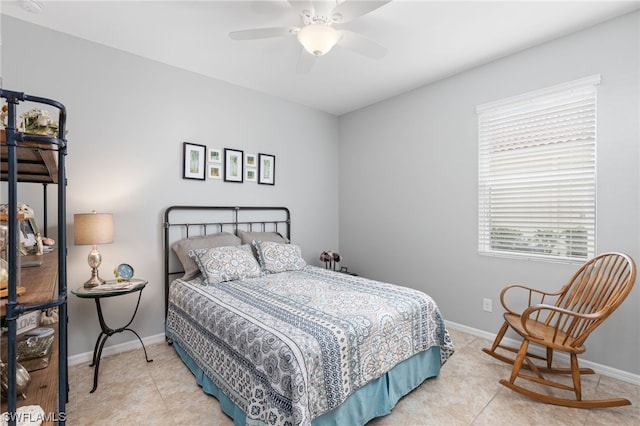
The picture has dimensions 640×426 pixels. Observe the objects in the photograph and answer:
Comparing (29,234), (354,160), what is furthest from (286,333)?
(354,160)

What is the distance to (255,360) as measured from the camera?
1.68 m

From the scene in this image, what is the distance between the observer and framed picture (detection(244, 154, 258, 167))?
3642 mm

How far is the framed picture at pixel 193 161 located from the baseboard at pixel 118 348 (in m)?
1.64

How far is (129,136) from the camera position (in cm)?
286

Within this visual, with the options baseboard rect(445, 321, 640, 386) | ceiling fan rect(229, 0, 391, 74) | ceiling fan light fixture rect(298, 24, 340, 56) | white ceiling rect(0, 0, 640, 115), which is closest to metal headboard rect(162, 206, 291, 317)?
white ceiling rect(0, 0, 640, 115)

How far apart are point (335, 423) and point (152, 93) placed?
319 centimetres

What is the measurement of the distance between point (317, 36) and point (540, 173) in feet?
7.55

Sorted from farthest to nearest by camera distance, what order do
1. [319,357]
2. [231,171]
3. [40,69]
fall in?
[231,171]
[40,69]
[319,357]

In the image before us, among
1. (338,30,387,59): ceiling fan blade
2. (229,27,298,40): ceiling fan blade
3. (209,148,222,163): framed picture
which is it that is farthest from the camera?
(209,148,222,163): framed picture

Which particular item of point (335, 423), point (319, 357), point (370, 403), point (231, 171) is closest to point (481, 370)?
point (370, 403)

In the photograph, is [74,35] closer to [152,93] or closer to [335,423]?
[152,93]

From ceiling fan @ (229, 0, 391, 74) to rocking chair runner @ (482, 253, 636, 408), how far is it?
7.16 ft

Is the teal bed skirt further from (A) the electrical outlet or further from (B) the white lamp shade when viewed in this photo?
(B) the white lamp shade

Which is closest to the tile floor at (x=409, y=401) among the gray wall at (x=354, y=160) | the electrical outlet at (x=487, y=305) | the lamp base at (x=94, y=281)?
the gray wall at (x=354, y=160)
